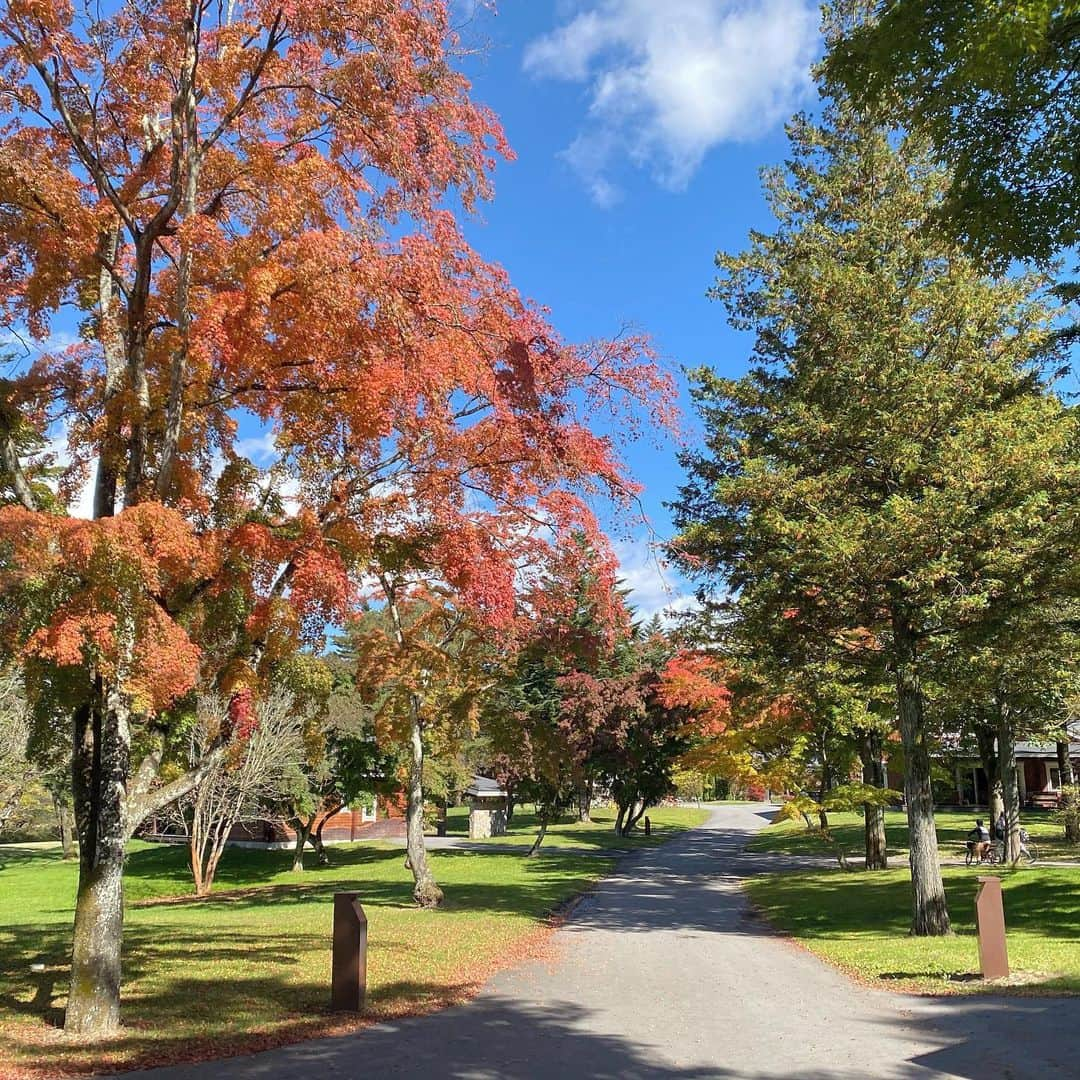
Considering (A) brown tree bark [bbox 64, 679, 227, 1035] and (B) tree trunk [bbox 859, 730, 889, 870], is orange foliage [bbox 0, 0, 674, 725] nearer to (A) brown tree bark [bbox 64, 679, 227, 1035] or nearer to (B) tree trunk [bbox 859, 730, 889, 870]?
(A) brown tree bark [bbox 64, 679, 227, 1035]

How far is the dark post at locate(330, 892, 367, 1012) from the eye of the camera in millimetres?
8672

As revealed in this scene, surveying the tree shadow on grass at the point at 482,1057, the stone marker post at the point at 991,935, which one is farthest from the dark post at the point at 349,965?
the stone marker post at the point at 991,935

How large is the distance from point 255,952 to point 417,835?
6123 mm

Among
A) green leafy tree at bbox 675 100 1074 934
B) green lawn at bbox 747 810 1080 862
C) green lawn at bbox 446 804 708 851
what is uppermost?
green leafy tree at bbox 675 100 1074 934

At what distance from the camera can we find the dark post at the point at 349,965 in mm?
8672

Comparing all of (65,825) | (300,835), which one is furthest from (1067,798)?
(65,825)

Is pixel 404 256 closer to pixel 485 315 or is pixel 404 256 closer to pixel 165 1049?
pixel 485 315

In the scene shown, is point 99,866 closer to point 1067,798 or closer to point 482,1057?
point 482,1057

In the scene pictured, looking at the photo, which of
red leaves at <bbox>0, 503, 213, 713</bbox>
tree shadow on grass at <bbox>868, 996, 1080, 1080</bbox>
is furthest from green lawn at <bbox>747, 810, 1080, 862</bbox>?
red leaves at <bbox>0, 503, 213, 713</bbox>

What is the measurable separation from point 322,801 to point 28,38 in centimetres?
2838

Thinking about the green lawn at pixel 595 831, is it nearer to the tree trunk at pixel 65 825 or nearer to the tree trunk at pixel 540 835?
the tree trunk at pixel 540 835

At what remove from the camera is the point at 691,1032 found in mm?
7898

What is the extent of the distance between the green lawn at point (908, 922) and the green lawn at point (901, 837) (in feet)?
16.5

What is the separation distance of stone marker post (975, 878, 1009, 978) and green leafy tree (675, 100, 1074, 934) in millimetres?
3297
